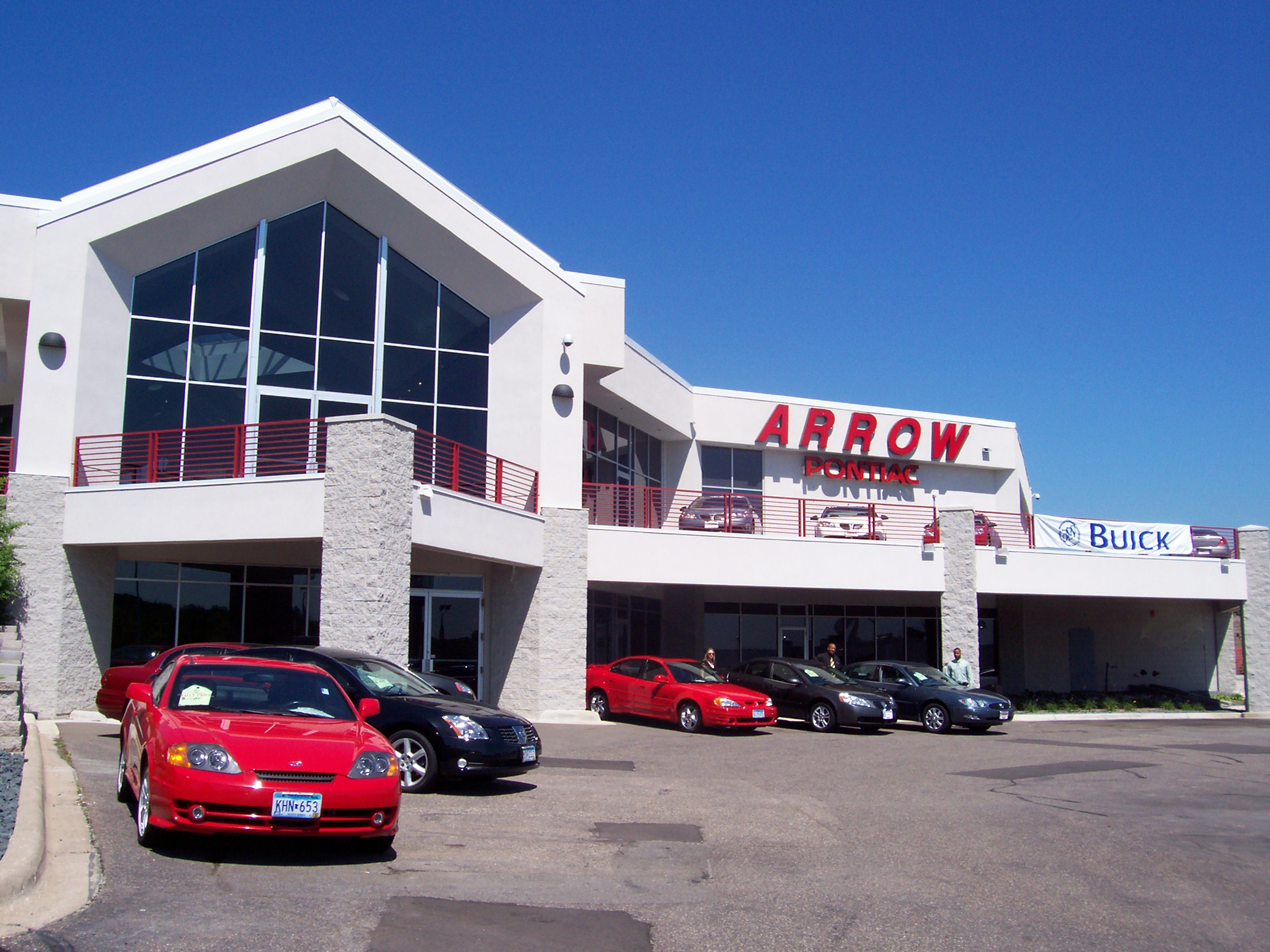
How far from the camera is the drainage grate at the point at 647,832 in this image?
9.34 meters

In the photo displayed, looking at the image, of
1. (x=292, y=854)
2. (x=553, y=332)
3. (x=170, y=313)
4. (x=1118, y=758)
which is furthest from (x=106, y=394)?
(x=1118, y=758)

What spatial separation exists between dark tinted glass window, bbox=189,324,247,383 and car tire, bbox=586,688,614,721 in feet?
31.1

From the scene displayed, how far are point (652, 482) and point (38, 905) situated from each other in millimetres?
25811

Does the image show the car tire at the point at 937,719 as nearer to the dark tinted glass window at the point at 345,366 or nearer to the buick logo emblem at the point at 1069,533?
the buick logo emblem at the point at 1069,533

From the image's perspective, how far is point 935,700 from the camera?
857 inches

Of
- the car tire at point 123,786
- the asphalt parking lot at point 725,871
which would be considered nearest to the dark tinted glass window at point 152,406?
the asphalt parking lot at point 725,871

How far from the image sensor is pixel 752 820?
10.6m

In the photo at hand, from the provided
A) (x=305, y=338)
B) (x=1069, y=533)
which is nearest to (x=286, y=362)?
(x=305, y=338)

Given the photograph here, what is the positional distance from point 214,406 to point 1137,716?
925 inches

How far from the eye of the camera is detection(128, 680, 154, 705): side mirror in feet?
28.3

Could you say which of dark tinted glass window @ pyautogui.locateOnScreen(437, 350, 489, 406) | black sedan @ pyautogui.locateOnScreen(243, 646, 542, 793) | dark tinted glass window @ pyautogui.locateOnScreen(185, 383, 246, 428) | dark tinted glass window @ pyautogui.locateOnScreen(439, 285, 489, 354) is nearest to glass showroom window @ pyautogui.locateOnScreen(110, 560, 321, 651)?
dark tinted glass window @ pyautogui.locateOnScreen(185, 383, 246, 428)

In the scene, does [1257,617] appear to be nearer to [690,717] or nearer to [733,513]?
[733,513]

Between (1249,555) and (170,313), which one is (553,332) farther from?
(1249,555)

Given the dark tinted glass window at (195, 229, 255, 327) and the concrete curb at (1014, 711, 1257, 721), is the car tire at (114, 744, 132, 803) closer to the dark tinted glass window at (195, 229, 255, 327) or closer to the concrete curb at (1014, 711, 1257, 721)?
the dark tinted glass window at (195, 229, 255, 327)
